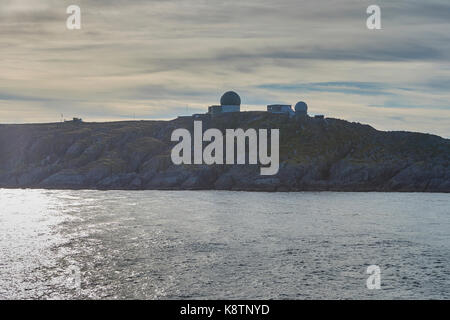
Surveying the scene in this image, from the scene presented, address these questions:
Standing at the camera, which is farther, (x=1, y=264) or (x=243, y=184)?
(x=243, y=184)

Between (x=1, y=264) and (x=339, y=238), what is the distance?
44337mm

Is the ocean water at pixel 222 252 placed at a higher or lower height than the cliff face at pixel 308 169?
lower

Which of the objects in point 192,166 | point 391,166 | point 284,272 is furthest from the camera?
point 192,166

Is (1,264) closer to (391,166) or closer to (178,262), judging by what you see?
(178,262)

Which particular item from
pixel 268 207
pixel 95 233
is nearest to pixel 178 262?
pixel 95 233

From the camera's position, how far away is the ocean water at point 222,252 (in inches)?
1745

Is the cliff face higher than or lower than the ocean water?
higher

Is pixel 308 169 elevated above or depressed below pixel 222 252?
above

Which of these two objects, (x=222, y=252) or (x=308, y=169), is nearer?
(x=222, y=252)

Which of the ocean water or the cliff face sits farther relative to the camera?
the cliff face

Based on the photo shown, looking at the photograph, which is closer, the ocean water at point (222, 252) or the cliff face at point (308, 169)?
the ocean water at point (222, 252)

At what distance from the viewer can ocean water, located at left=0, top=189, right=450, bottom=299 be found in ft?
145

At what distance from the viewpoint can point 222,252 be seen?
60.0 meters
